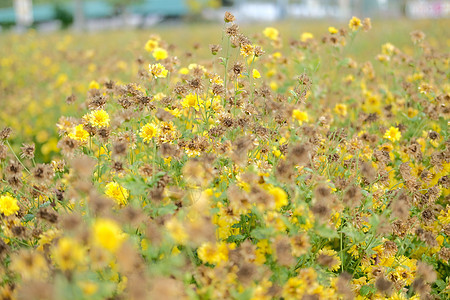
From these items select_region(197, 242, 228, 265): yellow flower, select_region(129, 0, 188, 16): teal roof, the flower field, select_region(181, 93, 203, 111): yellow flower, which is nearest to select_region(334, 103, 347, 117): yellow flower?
the flower field

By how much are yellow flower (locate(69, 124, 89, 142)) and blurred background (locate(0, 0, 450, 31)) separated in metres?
18.6

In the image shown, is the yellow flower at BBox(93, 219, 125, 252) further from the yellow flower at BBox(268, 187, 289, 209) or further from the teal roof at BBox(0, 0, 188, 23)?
the teal roof at BBox(0, 0, 188, 23)

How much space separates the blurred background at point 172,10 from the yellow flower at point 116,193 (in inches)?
743

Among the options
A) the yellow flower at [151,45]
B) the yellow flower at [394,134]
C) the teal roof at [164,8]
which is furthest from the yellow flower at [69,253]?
the teal roof at [164,8]

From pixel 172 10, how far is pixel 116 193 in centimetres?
3447

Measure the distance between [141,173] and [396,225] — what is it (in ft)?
3.74

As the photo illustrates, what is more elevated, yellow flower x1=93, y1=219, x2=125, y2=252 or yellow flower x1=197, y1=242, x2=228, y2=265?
yellow flower x1=93, y1=219, x2=125, y2=252

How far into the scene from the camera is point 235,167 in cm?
200

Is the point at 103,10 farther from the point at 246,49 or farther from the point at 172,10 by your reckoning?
the point at 246,49

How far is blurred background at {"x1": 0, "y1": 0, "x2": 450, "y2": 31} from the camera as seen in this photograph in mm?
22609

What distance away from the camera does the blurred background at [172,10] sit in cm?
2261

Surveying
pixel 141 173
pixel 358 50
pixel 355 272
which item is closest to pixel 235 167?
pixel 141 173

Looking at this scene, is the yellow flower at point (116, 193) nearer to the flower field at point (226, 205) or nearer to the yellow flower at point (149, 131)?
the flower field at point (226, 205)

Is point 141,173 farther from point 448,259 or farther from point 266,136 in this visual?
point 448,259
